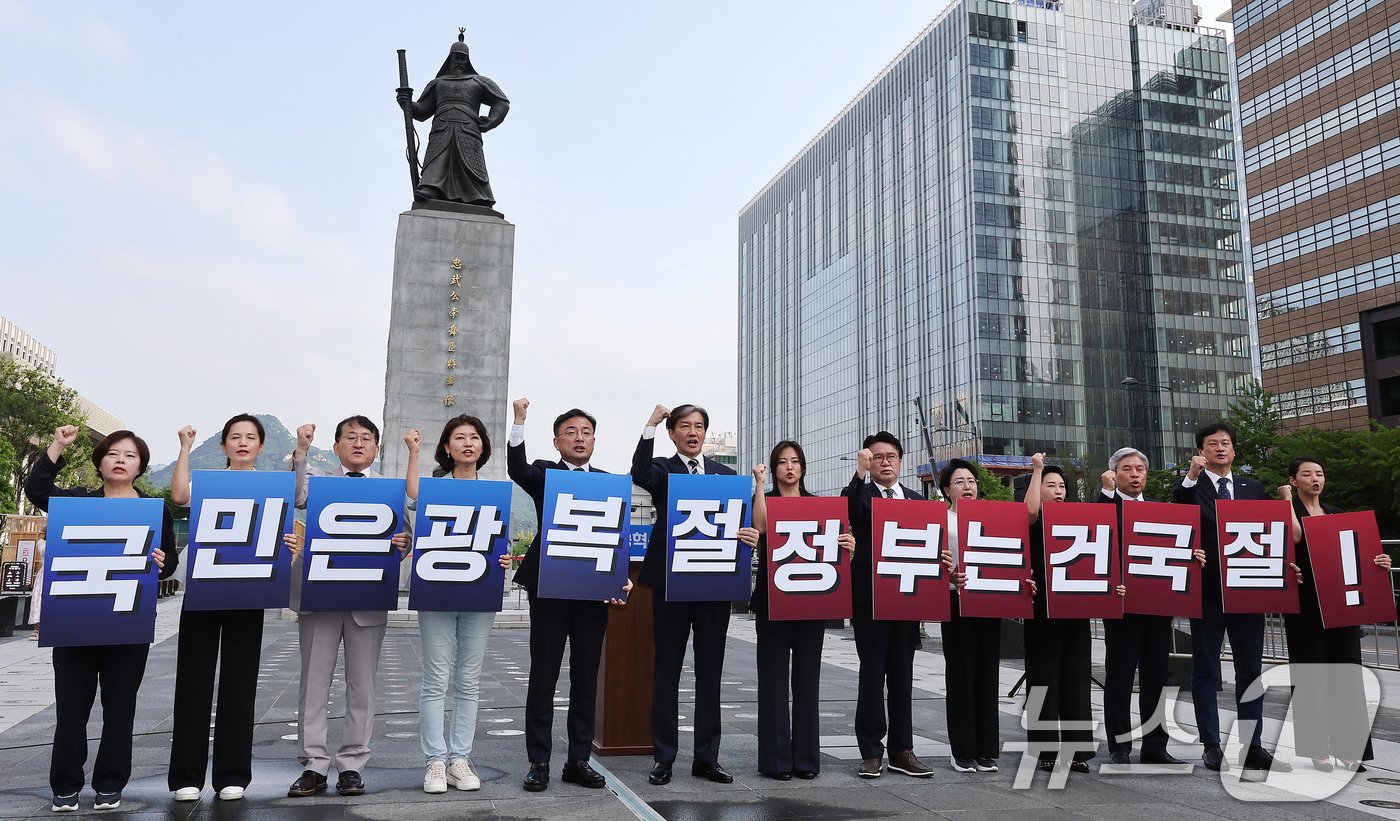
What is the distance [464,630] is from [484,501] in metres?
0.78

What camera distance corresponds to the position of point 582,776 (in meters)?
5.49

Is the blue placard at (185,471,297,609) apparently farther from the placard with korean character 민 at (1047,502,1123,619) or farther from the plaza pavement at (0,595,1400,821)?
the placard with korean character 민 at (1047,502,1123,619)

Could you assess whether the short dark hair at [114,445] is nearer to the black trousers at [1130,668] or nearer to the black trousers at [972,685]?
the black trousers at [972,685]

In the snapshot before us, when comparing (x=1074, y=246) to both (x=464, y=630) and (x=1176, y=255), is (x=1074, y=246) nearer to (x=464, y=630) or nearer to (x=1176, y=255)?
(x=1176, y=255)

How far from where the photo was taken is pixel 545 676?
5.61 metres

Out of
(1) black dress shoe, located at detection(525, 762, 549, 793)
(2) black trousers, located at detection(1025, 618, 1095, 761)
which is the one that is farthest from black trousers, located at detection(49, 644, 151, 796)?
(2) black trousers, located at detection(1025, 618, 1095, 761)

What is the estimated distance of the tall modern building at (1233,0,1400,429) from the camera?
146 ft

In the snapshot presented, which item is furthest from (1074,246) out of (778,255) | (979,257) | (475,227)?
(475,227)

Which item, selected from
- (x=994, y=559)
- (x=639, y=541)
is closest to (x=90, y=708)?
(x=639, y=541)

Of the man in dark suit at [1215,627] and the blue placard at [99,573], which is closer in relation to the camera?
the blue placard at [99,573]

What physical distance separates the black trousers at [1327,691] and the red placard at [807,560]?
339 centimetres

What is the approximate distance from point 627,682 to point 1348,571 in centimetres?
522

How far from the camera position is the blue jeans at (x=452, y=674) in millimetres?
5367

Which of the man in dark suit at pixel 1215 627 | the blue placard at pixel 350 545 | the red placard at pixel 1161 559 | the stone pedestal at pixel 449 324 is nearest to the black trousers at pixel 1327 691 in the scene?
the man in dark suit at pixel 1215 627
